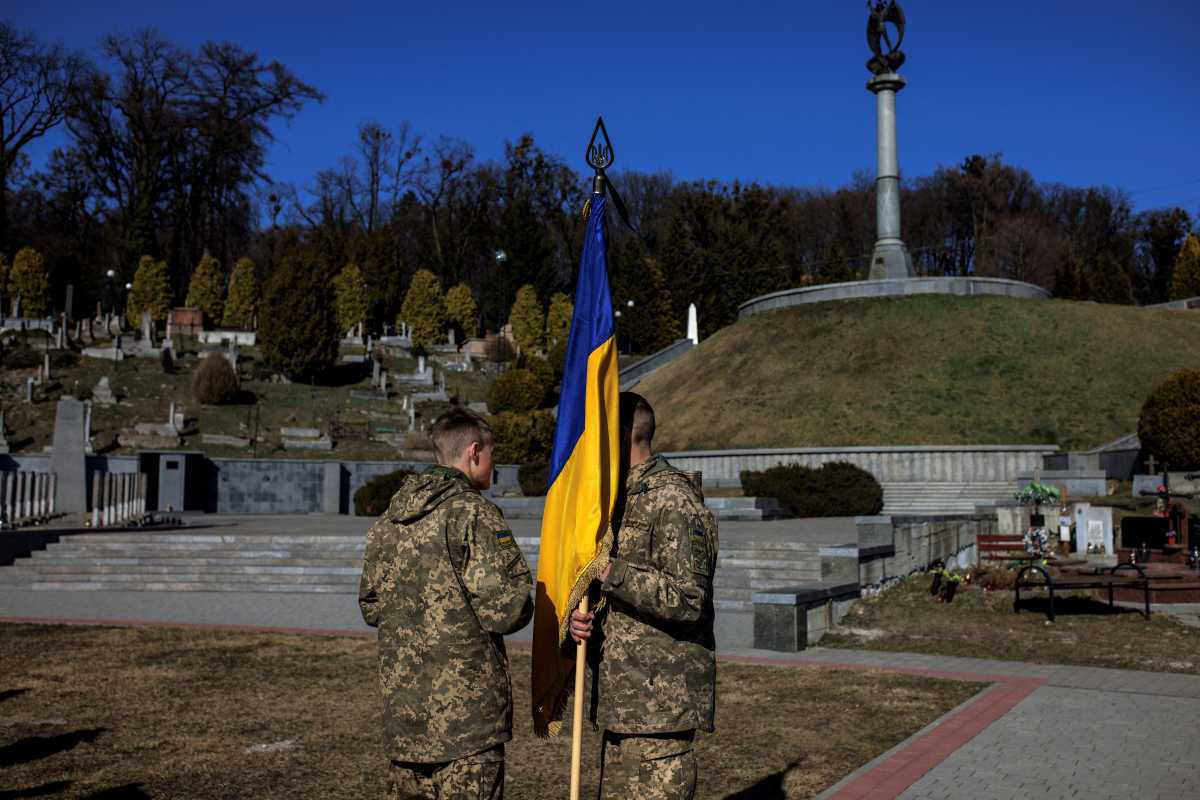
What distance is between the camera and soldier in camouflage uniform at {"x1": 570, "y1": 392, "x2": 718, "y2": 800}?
401 cm

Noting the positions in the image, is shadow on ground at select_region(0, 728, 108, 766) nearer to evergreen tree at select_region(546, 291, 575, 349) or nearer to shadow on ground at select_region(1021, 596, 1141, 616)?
shadow on ground at select_region(1021, 596, 1141, 616)

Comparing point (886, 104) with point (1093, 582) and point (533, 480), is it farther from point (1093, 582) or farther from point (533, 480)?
point (1093, 582)

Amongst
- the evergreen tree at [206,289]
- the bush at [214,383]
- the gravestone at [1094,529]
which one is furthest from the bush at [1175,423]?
the evergreen tree at [206,289]

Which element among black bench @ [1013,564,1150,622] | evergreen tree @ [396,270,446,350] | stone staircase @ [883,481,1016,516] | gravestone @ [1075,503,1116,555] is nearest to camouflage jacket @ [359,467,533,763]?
black bench @ [1013,564,1150,622]

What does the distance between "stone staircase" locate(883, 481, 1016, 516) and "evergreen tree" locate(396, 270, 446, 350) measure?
4265 centimetres

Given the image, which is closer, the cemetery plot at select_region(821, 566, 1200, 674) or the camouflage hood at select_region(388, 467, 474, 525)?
the camouflage hood at select_region(388, 467, 474, 525)

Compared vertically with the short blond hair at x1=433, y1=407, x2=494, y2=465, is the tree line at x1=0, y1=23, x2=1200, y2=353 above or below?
above

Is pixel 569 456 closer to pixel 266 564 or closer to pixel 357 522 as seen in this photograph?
pixel 266 564

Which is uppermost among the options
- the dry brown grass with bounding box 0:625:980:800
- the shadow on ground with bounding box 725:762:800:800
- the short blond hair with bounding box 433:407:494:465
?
the short blond hair with bounding box 433:407:494:465

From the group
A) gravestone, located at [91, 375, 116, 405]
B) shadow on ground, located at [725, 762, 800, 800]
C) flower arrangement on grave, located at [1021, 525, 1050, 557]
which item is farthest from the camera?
gravestone, located at [91, 375, 116, 405]

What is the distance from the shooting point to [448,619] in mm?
4059

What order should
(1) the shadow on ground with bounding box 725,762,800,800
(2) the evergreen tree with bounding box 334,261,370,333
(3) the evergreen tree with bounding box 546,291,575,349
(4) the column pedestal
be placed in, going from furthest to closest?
(3) the evergreen tree with bounding box 546,291,575,349, (2) the evergreen tree with bounding box 334,261,370,333, (4) the column pedestal, (1) the shadow on ground with bounding box 725,762,800,800

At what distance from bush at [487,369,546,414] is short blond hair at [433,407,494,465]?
41.1m

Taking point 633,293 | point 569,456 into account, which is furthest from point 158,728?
point 633,293
